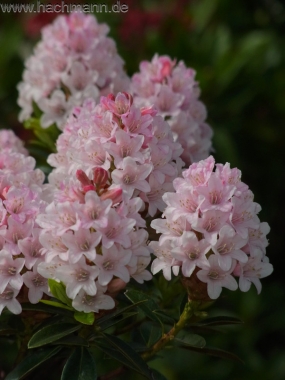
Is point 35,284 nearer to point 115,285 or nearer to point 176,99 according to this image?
point 115,285

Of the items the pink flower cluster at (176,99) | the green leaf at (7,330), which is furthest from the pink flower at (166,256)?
the pink flower cluster at (176,99)

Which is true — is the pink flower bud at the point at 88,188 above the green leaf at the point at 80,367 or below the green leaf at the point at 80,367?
above

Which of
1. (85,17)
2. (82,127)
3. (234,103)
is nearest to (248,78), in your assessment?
(234,103)

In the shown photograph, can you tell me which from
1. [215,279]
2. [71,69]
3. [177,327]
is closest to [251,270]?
[215,279]

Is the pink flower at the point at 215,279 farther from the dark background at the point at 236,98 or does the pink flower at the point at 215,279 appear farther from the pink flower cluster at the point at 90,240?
the dark background at the point at 236,98

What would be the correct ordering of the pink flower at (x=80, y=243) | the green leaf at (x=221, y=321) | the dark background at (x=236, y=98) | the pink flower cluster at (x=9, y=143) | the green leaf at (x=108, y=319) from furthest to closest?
the dark background at (x=236, y=98) → the pink flower cluster at (x=9, y=143) → the green leaf at (x=221, y=321) → the green leaf at (x=108, y=319) → the pink flower at (x=80, y=243)

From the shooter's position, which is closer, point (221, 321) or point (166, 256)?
point (166, 256)
